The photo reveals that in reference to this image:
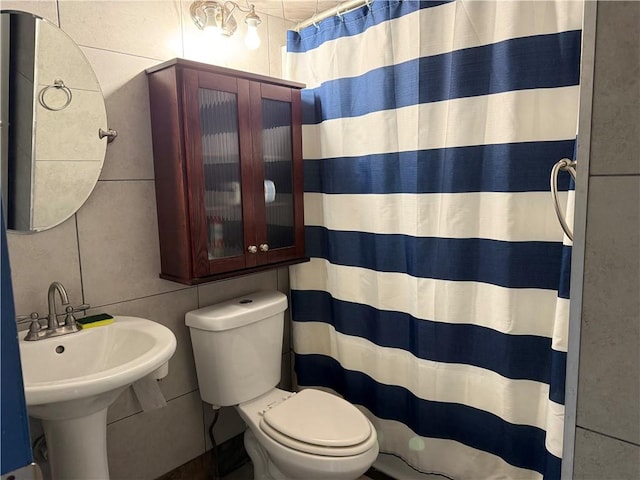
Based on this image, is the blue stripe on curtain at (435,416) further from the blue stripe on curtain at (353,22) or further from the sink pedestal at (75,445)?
the blue stripe on curtain at (353,22)

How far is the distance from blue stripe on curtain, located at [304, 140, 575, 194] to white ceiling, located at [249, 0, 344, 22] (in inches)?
25.8

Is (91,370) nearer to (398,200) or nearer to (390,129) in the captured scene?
(398,200)

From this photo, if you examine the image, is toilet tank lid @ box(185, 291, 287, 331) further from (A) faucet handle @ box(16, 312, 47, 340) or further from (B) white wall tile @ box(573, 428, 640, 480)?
(B) white wall tile @ box(573, 428, 640, 480)

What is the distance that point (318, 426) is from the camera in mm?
1557

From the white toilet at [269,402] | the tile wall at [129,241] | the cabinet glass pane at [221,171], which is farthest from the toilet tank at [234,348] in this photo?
the cabinet glass pane at [221,171]

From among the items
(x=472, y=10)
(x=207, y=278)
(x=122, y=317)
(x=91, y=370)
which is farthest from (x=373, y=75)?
(x=91, y=370)

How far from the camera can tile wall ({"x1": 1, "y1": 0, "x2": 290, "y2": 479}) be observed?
1.42 meters

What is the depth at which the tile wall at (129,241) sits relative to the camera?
4.67 ft

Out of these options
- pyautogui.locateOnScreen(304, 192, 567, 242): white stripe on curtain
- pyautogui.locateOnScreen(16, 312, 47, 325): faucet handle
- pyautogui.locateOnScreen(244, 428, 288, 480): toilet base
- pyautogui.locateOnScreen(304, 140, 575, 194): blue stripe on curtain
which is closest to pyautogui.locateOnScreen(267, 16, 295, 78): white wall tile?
pyautogui.locateOnScreen(304, 140, 575, 194): blue stripe on curtain

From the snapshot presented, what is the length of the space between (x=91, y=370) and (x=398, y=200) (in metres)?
1.22

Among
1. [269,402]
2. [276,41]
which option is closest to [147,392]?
[269,402]

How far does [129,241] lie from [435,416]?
4.30 feet

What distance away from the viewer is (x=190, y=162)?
5.11ft

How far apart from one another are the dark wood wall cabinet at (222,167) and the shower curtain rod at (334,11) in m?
0.29
